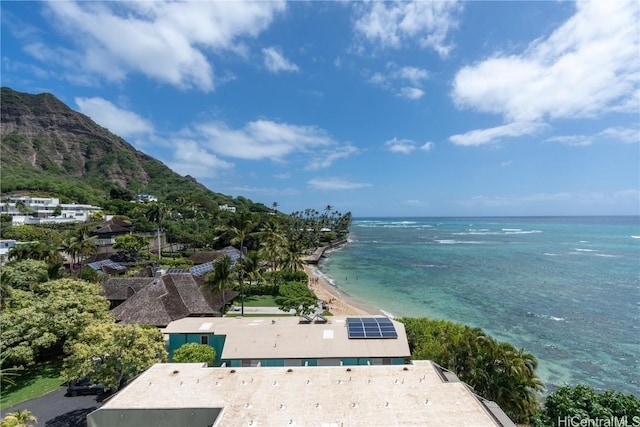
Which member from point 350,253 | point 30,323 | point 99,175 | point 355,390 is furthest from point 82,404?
point 99,175

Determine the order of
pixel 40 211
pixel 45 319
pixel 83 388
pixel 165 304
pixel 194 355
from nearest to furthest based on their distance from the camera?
pixel 83 388, pixel 194 355, pixel 45 319, pixel 165 304, pixel 40 211

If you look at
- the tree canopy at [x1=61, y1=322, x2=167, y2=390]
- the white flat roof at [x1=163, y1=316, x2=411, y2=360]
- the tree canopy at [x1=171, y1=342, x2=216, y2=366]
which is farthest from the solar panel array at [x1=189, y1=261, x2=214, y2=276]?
the tree canopy at [x1=61, y1=322, x2=167, y2=390]

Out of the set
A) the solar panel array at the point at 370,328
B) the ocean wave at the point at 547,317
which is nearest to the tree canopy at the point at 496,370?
the solar panel array at the point at 370,328

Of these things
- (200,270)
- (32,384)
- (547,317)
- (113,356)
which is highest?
(113,356)

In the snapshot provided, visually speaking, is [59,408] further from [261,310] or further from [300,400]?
[261,310]

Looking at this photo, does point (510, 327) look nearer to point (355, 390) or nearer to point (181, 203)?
point (355, 390)

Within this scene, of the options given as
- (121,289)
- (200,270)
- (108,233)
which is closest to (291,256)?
(200,270)

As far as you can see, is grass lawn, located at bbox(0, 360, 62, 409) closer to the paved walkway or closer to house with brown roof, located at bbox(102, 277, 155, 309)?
house with brown roof, located at bbox(102, 277, 155, 309)
